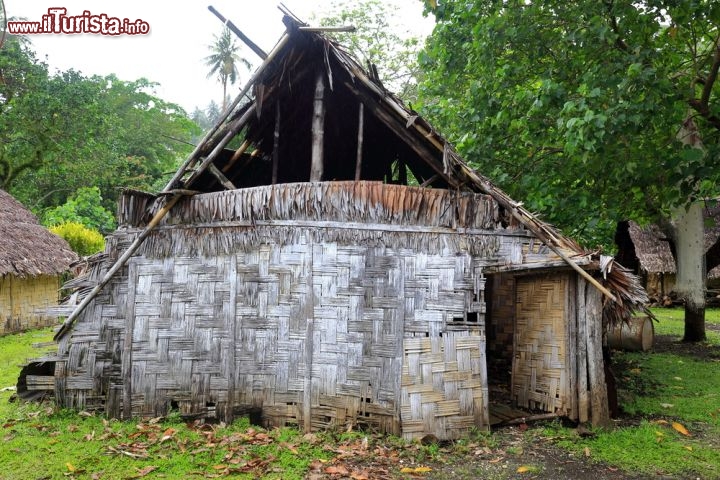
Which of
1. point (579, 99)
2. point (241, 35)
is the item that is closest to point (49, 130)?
point (241, 35)

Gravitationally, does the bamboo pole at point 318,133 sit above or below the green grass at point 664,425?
above

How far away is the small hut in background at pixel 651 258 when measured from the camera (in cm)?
1794

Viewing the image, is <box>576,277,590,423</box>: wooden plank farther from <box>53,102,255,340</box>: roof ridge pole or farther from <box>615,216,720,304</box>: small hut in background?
<box>615,216,720,304</box>: small hut in background

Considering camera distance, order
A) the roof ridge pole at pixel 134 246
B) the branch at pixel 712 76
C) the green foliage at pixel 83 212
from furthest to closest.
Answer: the green foliage at pixel 83 212 < the branch at pixel 712 76 < the roof ridge pole at pixel 134 246

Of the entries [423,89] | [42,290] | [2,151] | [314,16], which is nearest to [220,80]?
[314,16]

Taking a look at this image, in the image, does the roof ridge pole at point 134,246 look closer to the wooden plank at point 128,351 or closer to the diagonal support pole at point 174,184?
the diagonal support pole at point 174,184

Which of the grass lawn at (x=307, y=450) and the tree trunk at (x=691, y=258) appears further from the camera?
the tree trunk at (x=691, y=258)

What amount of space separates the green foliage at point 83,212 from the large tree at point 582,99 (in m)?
15.8

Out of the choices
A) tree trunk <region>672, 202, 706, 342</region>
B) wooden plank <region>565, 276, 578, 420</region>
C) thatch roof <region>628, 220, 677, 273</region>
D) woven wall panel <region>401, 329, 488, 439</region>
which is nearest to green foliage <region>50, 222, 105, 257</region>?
woven wall panel <region>401, 329, 488, 439</region>

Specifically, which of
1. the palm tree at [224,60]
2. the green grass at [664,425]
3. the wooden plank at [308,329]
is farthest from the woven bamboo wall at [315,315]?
the palm tree at [224,60]

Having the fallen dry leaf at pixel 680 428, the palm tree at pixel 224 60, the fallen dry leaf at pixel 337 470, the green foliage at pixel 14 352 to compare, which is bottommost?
the fallen dry leaf at pixel 337 470

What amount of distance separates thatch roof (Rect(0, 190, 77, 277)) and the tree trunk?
14343 mm

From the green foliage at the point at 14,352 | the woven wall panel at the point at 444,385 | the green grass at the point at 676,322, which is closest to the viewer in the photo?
the woven wall panel at the point at 444,385

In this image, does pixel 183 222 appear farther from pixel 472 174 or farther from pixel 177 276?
pixel 472 174
